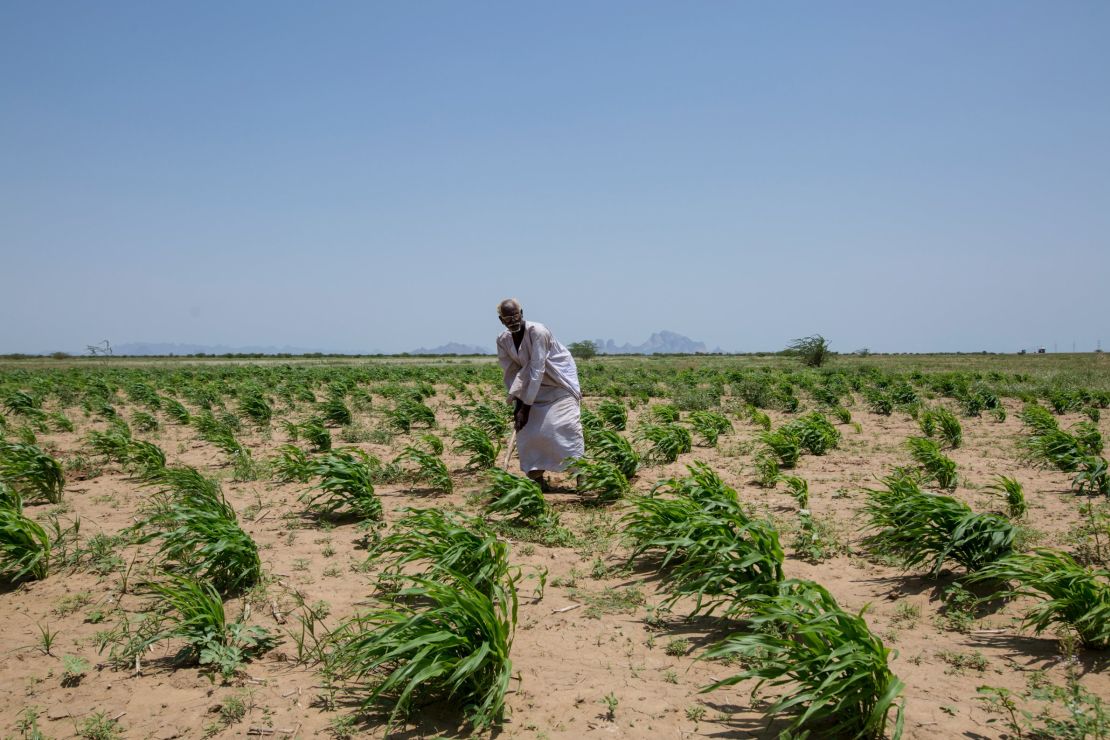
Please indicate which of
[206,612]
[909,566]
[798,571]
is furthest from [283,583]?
[909,566]

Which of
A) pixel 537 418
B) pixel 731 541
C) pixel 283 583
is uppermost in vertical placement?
pixel 537 418

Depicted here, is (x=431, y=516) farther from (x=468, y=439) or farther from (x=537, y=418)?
(x=468, y=439)

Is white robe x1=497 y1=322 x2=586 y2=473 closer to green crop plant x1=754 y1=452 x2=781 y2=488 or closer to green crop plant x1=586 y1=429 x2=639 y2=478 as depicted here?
green crop plant x1=586 y1=429 x2=639 y2=478

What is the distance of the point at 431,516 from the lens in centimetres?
437

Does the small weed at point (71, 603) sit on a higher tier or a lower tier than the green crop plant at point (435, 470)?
lower

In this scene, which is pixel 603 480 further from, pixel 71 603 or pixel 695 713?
pixel 71 603

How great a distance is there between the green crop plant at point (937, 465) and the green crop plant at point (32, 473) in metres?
8.74

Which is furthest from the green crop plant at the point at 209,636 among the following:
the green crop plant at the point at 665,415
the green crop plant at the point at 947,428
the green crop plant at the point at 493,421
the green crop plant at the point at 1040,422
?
the green crop plant at the point at 1040,422

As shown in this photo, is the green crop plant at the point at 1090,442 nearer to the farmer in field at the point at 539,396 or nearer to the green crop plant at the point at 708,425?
the green crop plant at the point at 708,425

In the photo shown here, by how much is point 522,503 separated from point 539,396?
1612mm

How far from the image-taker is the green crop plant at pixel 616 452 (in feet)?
23.4

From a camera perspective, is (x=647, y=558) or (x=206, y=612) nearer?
(x=206, y=612)

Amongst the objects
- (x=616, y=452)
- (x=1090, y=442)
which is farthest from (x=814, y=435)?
(x=1090, y=442)

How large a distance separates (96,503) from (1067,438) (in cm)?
1049
